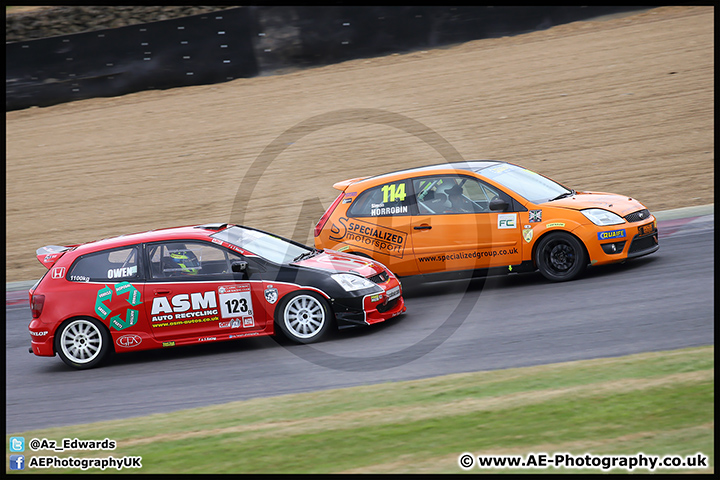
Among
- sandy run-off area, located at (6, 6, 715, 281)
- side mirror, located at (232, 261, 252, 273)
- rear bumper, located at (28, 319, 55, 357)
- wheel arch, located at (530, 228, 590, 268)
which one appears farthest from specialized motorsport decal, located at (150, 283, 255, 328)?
sandy run-off area, located at (6, 6, 715, 281)

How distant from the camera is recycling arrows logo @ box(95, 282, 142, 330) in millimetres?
9148

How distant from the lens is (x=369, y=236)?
1055 centimetres

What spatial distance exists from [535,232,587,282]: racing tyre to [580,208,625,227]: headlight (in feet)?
1.11

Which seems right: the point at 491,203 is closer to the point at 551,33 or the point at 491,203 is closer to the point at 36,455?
the point at 36,455

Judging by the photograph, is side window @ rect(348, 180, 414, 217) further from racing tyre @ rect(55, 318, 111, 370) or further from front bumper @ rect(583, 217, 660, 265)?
racing tyre @ rect(55, 318, 111, 370)

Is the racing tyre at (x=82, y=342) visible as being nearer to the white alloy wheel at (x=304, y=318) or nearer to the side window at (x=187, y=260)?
the side window at (x=187, y=260)

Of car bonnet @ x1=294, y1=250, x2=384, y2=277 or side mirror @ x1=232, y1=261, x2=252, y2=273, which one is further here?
car bonnet @ x1=294, y1=250, x2=384, y2=277

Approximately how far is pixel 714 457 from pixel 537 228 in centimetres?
499

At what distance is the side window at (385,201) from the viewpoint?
34.3 feet
